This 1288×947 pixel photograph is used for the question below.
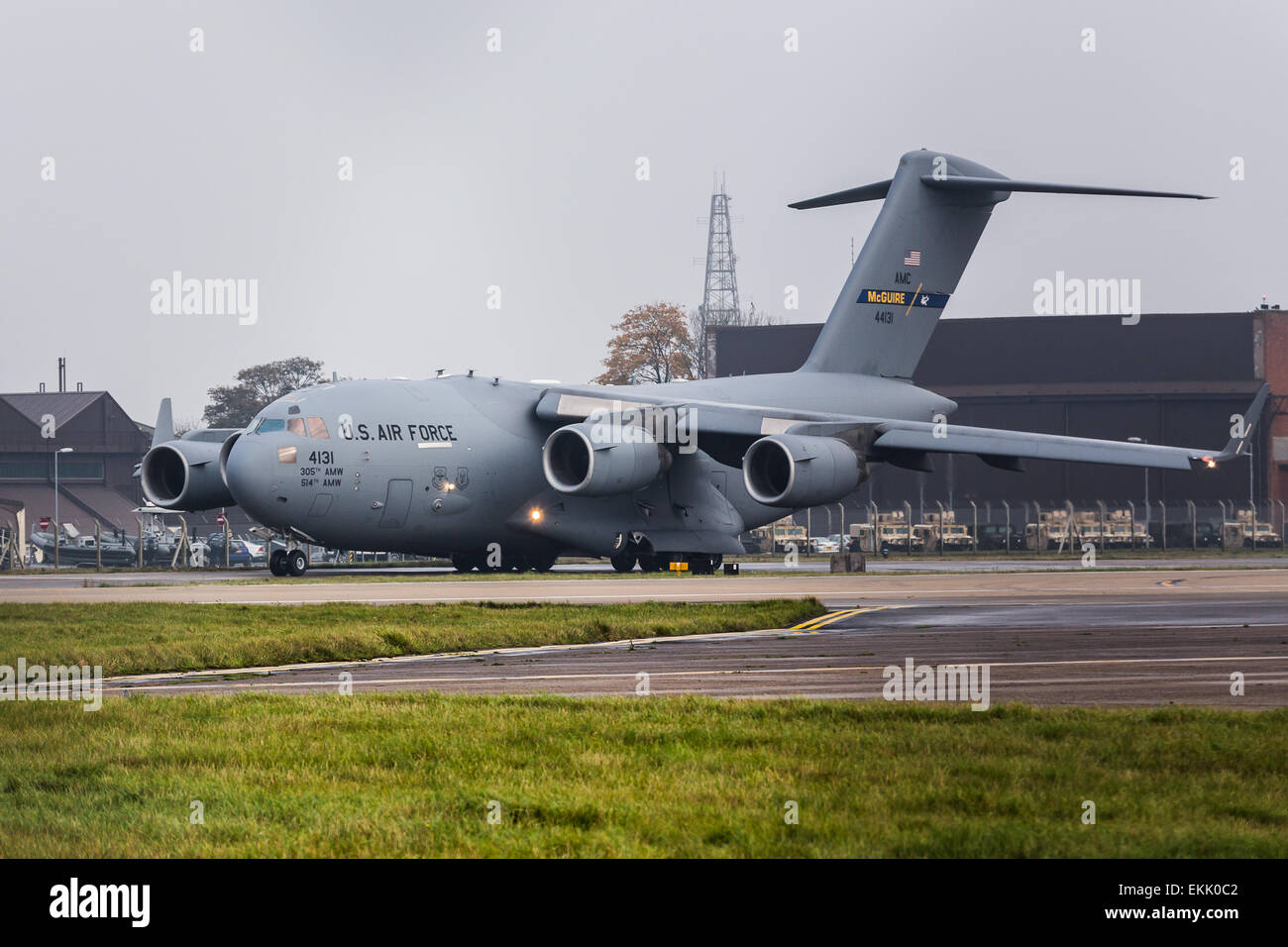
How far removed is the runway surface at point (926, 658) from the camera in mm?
12891

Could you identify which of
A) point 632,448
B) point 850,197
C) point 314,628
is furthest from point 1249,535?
point 314,628

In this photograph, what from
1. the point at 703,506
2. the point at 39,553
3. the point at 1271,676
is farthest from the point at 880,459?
the point at 39,553

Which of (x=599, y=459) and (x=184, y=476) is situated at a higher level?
(x=599, y=459)

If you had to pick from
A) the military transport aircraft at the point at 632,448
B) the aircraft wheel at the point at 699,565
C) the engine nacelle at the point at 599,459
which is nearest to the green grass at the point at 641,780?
the military transport aircraft at the point at 632,448

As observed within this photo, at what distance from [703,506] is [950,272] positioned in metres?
10.1

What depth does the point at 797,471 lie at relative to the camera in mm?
34219

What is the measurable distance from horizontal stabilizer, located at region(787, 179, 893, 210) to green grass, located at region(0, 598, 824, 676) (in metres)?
21.1

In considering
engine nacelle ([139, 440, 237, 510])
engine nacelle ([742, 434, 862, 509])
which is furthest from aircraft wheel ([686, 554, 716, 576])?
engine nacelle ([139, 440, 237, 510])

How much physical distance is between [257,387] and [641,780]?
352 feet

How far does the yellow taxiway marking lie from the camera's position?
20.4m

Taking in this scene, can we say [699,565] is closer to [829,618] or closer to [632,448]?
[632,448]

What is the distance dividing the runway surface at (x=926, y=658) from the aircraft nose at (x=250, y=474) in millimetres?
7944

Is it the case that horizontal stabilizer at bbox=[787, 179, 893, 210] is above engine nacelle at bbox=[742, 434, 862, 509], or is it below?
above

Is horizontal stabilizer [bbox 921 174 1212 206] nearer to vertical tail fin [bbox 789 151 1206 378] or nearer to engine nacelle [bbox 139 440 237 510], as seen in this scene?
vertical tail fin [bbox 789 151 1206 378]
